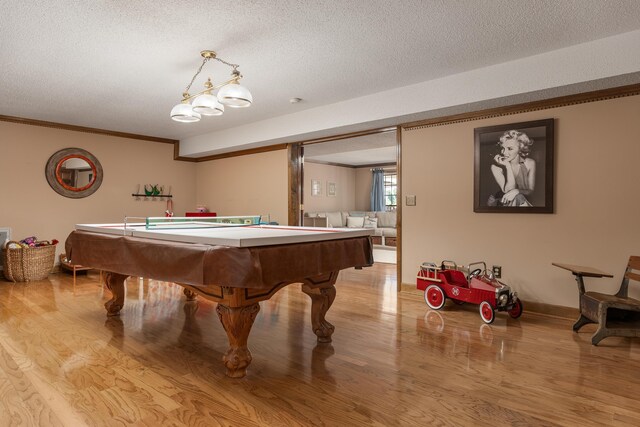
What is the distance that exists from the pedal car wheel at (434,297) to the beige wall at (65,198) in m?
5.00

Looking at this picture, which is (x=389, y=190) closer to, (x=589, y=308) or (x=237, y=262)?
(x=589, y=308)

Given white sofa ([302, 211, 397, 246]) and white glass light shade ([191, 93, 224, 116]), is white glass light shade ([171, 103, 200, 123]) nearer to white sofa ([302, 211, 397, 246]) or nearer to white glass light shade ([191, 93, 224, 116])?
white glass light shade ([191, 93, 224, 116])

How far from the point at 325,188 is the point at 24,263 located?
688cm

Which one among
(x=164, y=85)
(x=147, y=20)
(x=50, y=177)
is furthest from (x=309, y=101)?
(x=50, y=177)

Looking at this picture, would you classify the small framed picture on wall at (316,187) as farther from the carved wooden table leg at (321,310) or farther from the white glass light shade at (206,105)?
the carved wooden table leg at (321,310)

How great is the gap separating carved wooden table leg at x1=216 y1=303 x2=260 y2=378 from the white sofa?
7.22 m

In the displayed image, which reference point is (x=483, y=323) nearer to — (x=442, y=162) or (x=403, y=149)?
(x=442, y=162)

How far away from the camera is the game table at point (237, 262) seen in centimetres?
185

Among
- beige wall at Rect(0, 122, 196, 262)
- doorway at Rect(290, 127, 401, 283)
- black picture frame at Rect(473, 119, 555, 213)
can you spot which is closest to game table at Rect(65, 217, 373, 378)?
black picture frame at Rect(473, 119, 555, 213)

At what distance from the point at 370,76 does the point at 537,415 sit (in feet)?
9.62

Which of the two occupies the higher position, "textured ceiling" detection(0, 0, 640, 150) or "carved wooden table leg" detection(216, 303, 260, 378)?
"textured ceiling" detection(0, 0, 640, 150)

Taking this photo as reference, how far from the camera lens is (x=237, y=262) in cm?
182

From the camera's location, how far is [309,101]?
175 inches

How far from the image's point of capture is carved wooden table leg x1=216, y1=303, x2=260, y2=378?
2.11 m
